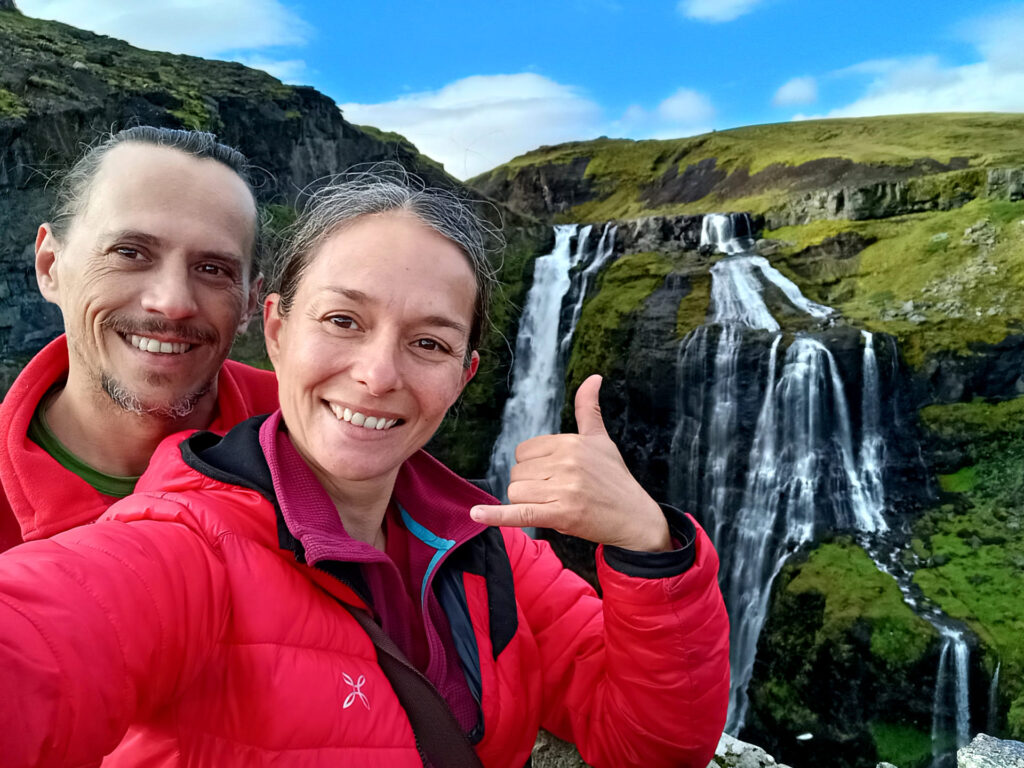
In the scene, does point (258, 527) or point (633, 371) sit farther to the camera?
point (633, 371)

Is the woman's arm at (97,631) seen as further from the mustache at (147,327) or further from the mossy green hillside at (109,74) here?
the mossy green hillside at (109,74)

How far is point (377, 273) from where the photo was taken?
163cm

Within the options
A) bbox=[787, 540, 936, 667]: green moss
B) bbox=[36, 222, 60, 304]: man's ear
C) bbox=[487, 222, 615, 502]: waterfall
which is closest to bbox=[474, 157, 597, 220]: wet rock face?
bbox=[487, 222, 615, 502]: waterfall

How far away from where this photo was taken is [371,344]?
5.37 feet

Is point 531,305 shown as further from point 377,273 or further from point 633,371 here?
point 377,273

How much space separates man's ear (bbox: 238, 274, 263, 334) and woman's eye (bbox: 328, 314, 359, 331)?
3.59 feet

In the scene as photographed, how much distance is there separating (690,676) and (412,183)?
5.94 ft

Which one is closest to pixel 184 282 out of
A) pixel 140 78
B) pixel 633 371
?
pixel 633 371

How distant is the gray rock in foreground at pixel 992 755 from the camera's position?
2422 millimetres

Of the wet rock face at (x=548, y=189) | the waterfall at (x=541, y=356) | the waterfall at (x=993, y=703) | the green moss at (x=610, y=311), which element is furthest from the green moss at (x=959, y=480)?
the wet rock face at (x=548, y=189)

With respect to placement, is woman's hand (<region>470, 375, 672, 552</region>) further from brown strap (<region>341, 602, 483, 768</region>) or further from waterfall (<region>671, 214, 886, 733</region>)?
waterfall (<region>671, 214, 886, 733</region>)

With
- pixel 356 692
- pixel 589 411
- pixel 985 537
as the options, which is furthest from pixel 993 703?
pixel 356 692

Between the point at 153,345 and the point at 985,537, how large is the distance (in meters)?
14.3

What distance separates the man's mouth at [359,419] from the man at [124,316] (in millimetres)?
967
